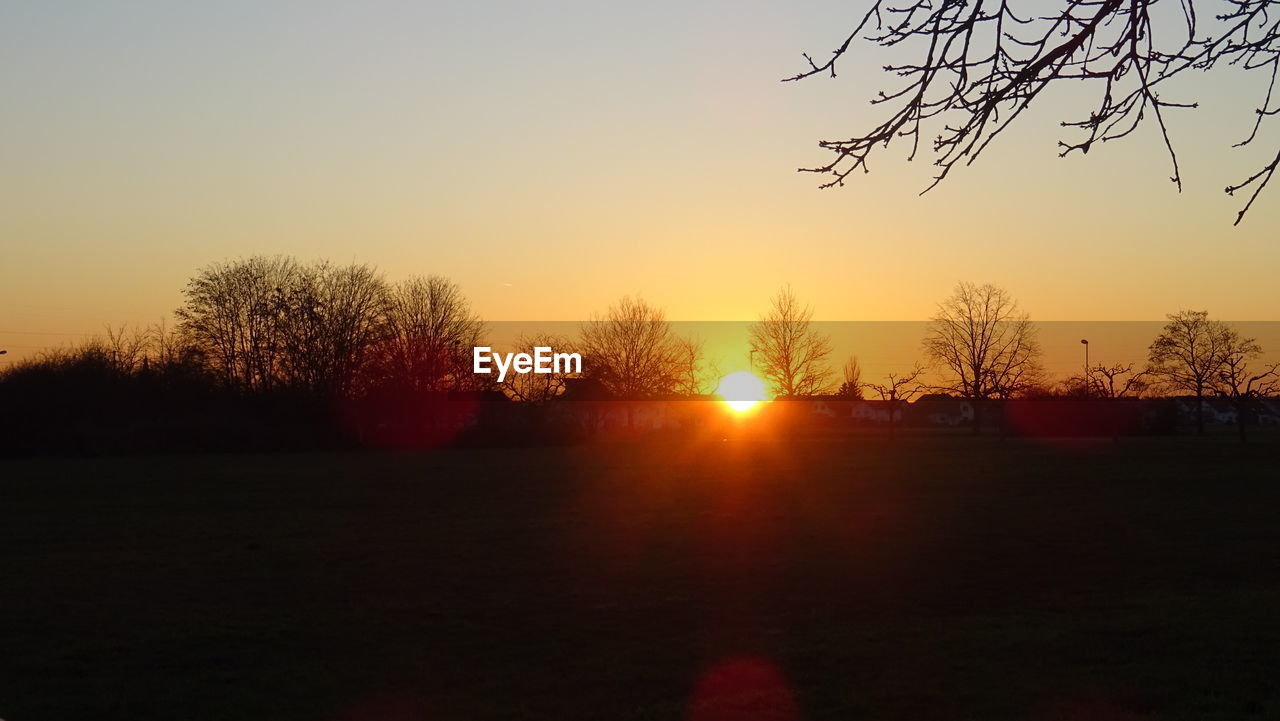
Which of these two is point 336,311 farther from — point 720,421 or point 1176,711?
point 1176,711

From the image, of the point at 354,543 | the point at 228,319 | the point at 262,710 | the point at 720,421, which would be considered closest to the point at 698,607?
the point at 262,710

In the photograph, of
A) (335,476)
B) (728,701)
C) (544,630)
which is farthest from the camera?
(335,476)

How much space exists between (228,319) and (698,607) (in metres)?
61.9

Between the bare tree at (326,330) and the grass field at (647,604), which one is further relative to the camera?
the bare tree at (326,330)

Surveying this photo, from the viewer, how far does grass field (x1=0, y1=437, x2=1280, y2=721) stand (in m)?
7.21

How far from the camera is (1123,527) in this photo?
56.7 ft

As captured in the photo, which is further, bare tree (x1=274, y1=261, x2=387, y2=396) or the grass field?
bare tree (x1=274, y1=261, x2=387, y2=396)

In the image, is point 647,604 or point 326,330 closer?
point 647,604

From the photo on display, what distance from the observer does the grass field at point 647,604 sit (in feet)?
23.7

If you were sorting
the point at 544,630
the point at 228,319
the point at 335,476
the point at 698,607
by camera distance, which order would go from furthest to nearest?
1. the point at 228,319
2. the point at 335,476
3. the point at 698,607
4. the point at 544,630

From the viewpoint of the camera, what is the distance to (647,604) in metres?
11.2

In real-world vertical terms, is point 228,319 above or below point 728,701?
above

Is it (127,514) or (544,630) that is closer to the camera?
(544,630)

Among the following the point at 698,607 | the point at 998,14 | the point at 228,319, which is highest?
the point at 228,319
